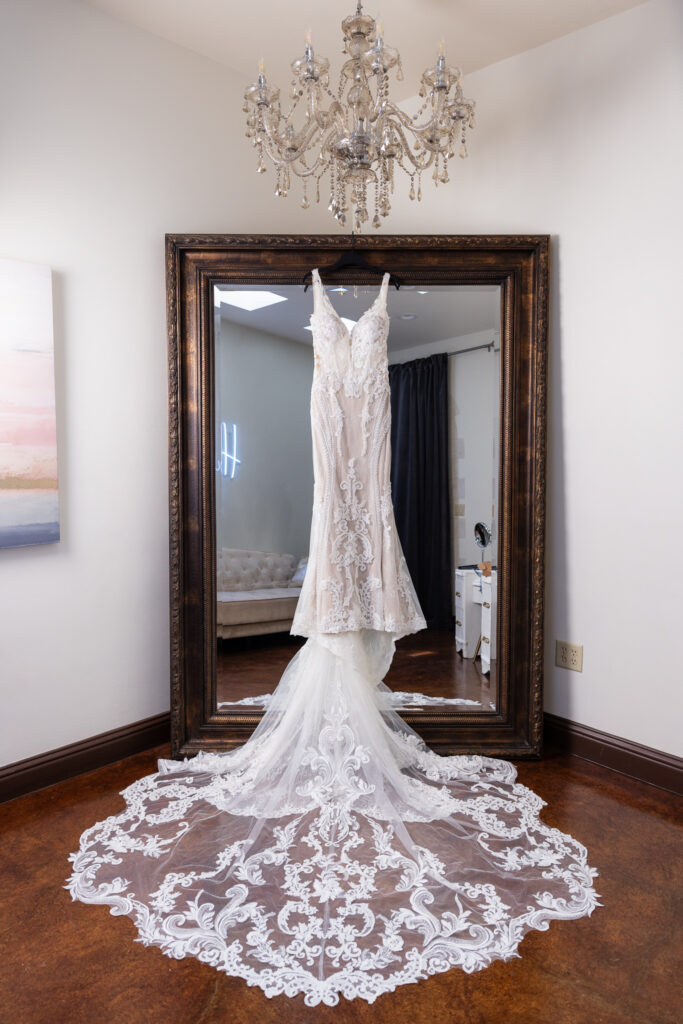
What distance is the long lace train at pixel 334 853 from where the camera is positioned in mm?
1563

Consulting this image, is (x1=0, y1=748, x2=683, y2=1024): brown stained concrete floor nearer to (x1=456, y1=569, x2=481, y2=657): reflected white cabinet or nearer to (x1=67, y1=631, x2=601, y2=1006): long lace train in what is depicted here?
Answer: (x1=67, y1=631, x2=601, y2=1006): long lace train

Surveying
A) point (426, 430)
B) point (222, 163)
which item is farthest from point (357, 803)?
point (222, 163)

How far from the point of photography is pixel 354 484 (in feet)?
7.97

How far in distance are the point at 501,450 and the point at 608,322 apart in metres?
0.63

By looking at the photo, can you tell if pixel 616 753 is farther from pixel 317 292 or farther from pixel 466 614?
pixel 317 292

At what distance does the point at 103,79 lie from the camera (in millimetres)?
2523

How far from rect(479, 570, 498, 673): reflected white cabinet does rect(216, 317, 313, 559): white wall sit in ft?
2.48

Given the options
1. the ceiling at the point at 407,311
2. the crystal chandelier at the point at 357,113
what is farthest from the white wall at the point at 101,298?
the crystal chandelier at the point at 357,113

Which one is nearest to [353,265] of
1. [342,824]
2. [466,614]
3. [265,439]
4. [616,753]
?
[265,439]

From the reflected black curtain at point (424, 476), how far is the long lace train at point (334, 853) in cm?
30

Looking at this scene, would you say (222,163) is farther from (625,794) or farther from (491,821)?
→ (625,794)

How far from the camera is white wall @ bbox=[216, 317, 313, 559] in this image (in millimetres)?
2539

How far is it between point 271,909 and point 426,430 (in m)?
1.68

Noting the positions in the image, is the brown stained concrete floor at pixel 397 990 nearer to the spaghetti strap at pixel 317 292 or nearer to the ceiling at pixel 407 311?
the ceiling at pixel 407 311
